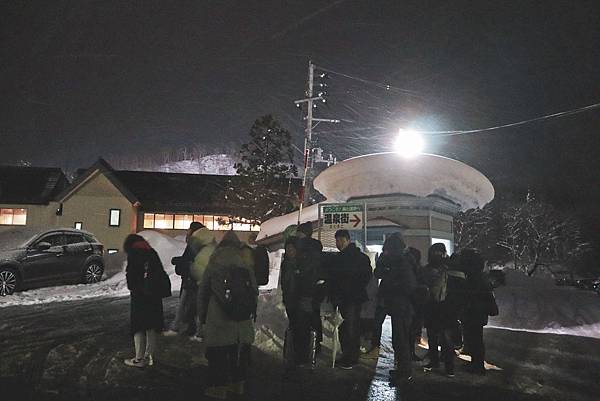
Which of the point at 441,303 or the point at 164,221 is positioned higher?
the point at 164,221

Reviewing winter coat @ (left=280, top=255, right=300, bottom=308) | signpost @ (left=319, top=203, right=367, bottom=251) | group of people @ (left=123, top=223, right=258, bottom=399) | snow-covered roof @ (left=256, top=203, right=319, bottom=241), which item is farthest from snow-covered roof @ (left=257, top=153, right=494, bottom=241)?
snow-covered roof @ (left=256, top=203, right=319, bottom=241)

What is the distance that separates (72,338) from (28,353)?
3.78 ft

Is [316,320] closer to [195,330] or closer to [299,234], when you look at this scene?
[299,234]

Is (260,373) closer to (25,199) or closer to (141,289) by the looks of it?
(141,289)

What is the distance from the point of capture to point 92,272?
51.7ft

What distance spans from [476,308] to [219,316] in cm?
376

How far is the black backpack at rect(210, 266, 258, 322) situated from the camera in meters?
4.82

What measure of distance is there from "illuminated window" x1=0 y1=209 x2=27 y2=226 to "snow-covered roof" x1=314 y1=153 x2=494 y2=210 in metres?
31.8

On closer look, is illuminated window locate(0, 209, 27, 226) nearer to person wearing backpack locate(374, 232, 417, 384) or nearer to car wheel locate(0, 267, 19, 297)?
car wheel locate(0, 267, 19, 297)

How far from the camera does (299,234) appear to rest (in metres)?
6.29

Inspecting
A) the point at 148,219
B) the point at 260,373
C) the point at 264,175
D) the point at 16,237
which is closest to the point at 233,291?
the point at 260,373

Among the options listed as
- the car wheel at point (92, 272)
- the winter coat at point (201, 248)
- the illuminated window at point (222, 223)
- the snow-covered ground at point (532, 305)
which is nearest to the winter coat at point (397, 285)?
the winter coat at point (201, 248)

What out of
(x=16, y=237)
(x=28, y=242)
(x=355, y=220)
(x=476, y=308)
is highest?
(x=355, y=220)

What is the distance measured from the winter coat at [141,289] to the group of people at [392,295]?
1.59m
